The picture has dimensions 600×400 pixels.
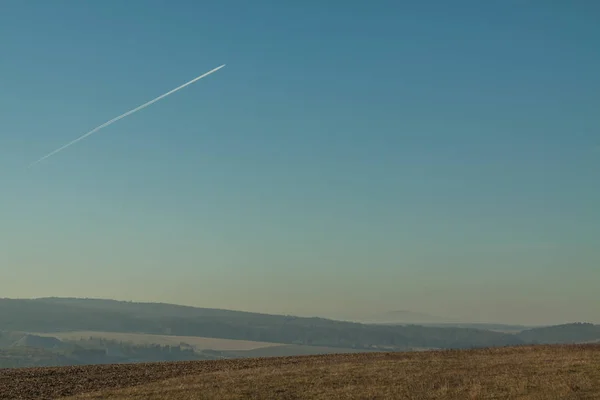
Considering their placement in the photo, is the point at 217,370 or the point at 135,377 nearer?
the point at 135,377

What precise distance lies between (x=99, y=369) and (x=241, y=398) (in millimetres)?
14620

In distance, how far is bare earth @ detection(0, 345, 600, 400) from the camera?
2872cm

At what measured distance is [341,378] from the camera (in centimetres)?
3306

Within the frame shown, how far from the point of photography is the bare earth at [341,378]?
28719 mm

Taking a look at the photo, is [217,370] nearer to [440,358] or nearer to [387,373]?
[387,373]

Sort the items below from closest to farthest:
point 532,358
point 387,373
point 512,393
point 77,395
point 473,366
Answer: point 512,393
point 77,395
point 387,373
point 473,366
point 532,358

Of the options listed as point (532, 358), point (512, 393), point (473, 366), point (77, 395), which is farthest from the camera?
point (532, 358)

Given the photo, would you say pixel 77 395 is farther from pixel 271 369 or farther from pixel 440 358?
pixel 440 358

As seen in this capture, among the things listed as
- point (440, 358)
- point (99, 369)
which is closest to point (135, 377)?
point (99, 369)

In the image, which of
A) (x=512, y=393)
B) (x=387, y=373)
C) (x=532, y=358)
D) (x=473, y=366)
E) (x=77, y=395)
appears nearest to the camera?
(x=512, y=393)

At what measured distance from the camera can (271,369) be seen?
37.4m

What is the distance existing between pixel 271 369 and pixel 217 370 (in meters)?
3.40

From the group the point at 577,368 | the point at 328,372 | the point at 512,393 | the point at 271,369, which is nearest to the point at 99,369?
the point at 271,369

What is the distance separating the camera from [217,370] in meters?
38.4
